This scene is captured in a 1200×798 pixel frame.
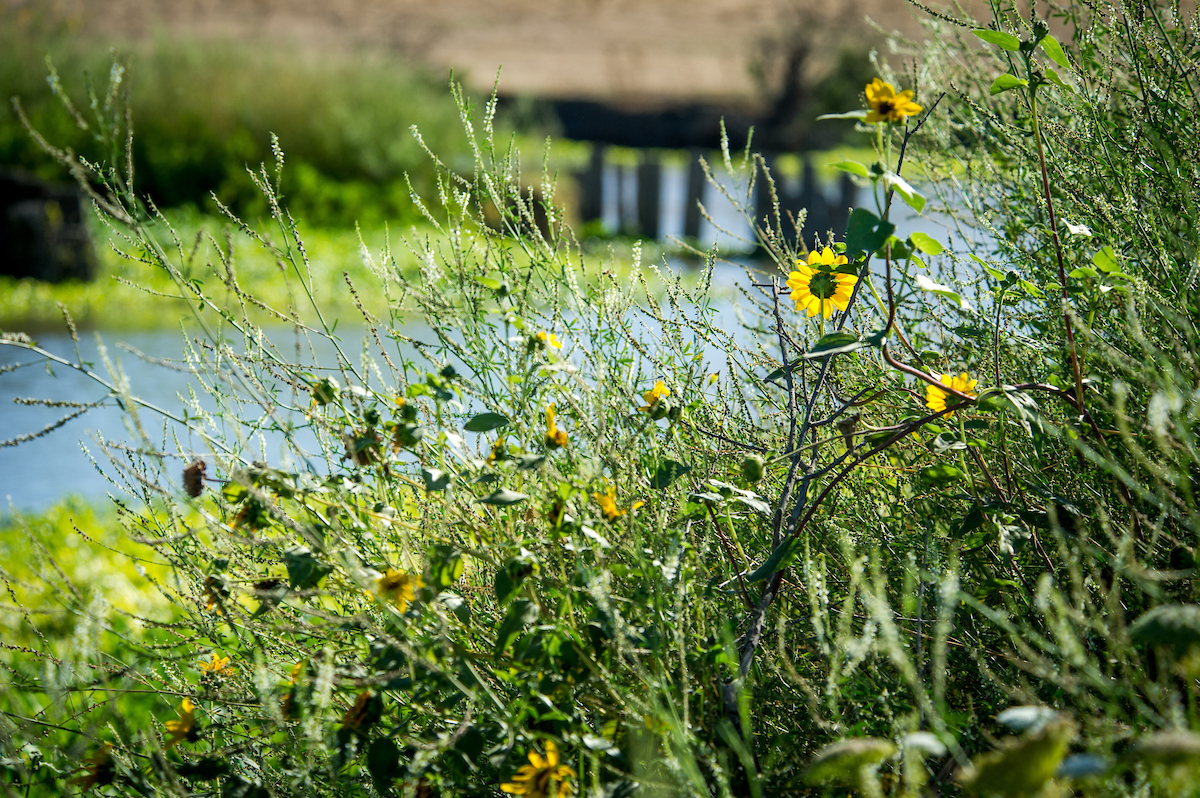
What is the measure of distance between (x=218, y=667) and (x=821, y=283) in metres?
1.01

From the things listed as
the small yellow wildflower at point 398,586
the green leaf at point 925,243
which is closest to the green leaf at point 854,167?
the green leaf at point 925,243

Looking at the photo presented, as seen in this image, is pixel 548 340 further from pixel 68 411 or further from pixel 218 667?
pixel 68 411

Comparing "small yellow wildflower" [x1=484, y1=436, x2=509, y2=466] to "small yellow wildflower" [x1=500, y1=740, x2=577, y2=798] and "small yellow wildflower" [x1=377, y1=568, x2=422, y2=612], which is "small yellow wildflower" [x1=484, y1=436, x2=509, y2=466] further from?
"small yellow wildflower" [x1=500, y1=740, x2=577, y2=798]

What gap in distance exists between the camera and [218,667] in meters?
1.37

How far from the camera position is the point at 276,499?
4.13ft

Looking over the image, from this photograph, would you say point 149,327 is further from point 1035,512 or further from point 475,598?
point 1035,512

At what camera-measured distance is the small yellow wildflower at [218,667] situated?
1.35m

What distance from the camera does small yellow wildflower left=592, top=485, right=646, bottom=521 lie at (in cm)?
123

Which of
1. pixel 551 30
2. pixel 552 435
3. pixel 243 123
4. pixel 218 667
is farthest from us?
pixel 551 30

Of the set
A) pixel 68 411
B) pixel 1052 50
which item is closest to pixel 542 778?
pixel 1052 50

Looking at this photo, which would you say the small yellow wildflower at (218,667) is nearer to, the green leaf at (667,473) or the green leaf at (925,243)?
the green leaf at (667,473)

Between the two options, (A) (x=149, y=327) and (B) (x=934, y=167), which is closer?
(B) (x=934, y=167)

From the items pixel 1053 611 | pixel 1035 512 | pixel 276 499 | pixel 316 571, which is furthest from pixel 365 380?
pixel 1053 611

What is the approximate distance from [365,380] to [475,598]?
0.38 meters
